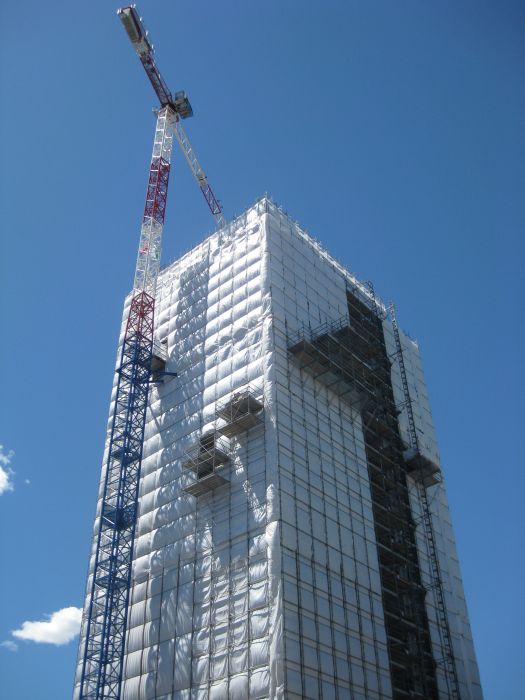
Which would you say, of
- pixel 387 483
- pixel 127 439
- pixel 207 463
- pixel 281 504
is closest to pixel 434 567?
pixel 387 483

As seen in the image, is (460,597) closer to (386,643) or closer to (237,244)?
(386,643)

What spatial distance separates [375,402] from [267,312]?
1254 cm

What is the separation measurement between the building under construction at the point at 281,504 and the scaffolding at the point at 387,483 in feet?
0.49

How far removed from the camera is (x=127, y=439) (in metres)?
57.8

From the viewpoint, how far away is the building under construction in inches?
1737

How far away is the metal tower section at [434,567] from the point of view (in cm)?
5294

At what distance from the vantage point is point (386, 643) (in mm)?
47875

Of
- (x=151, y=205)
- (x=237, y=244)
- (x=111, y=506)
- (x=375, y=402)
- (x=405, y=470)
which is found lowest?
(x=111, y=506)

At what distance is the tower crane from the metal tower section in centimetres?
2258

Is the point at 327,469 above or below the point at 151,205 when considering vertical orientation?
below

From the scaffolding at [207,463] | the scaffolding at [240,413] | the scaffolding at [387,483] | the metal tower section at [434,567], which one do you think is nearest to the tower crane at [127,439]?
the scaffolding at [207,463]

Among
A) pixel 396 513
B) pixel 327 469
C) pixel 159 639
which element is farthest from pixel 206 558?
pixel 396 513

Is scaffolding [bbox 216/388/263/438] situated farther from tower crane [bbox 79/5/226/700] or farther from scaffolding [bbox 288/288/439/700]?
tower crane [bbox 79/5/226/700]

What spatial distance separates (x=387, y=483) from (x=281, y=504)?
15412 mm
